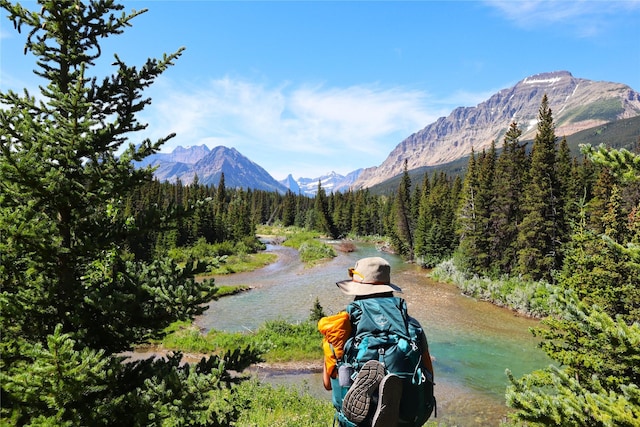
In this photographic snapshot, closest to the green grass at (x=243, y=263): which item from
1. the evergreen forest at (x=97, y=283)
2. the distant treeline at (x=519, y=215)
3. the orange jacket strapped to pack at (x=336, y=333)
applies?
the distant treeline at (x=519, y=215)

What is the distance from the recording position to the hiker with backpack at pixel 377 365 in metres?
3.23

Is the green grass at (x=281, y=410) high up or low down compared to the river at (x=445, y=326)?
up

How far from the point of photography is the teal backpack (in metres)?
3.40

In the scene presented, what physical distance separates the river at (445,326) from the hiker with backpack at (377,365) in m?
10.6

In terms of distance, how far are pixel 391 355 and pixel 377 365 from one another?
18 centimetres

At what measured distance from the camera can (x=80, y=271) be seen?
429cm

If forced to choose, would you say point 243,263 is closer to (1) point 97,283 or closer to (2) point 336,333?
(1) point 97,283

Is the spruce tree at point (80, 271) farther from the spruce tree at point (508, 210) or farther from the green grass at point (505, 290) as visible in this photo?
the spruce tree at point (508, 210)

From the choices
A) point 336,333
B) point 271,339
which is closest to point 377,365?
point 336,333

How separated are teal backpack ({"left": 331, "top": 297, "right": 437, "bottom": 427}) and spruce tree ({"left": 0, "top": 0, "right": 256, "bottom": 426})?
3.79ft

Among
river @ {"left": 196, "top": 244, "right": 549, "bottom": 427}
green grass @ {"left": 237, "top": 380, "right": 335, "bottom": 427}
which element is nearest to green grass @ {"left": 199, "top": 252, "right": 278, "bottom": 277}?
river @ {"left": 196, "top": 244, "right": 549, "bottom": 427}

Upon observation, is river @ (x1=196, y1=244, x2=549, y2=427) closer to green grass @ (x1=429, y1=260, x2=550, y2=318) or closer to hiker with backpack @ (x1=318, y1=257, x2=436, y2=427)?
green grass @ (x1=429, y1=260, x2=550, y2=318)

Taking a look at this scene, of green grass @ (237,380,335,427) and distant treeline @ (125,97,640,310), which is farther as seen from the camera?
distant treeline @ (125,97,640,310)

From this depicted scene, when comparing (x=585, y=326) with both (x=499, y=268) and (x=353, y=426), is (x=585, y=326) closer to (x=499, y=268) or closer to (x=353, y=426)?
(x=353, y=426)
